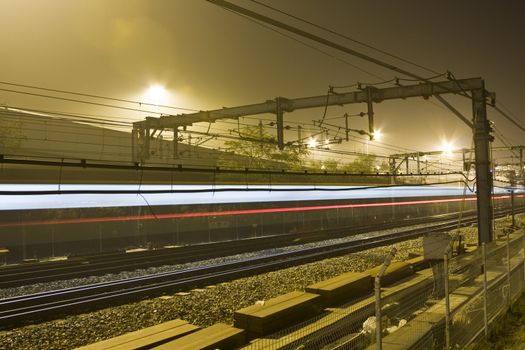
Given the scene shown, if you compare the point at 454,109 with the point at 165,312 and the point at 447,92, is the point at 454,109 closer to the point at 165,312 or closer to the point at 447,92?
the point at 447,92

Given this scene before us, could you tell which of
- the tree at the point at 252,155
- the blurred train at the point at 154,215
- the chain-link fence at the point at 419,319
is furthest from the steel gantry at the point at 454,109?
the tree at the point at 252,155

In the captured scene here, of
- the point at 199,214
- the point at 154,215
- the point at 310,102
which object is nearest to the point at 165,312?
the point at 310,102

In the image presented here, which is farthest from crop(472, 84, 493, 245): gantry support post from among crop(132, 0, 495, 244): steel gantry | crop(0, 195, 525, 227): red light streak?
crop(0, 195, 525, 227): red light streak

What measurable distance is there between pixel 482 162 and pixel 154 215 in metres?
16.8

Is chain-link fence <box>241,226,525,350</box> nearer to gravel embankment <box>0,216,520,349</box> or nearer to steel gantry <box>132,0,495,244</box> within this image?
gravel embankment <box>0,216,520,349</box>

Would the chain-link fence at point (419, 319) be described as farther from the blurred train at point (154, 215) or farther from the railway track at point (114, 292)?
the blurred train at point (154, 215)

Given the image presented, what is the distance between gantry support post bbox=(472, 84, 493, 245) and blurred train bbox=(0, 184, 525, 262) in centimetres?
168

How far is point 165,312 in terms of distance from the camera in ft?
30.6

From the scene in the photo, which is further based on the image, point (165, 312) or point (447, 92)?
point (447, 92)

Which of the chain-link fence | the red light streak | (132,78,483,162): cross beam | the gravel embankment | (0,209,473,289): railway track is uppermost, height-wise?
(132,78,483,162): cross beam

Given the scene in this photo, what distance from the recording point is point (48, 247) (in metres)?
20.1

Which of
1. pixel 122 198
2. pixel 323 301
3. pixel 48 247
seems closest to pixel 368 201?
pixel 122 198

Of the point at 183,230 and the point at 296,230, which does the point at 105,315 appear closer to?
the point at 183,230

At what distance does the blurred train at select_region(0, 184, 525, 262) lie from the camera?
63.8 feet
